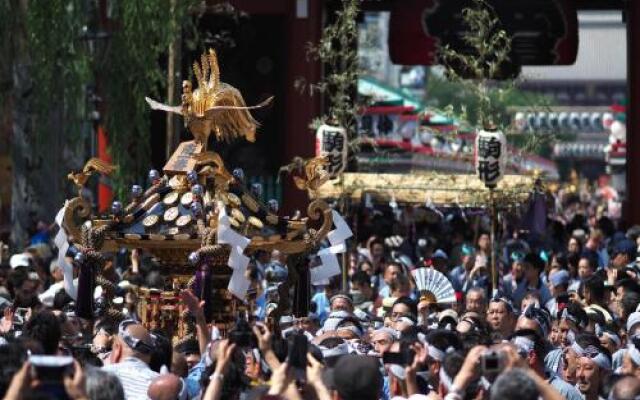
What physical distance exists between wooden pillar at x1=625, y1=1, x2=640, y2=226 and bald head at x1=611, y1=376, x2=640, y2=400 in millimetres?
19587

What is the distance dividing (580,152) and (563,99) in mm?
2573

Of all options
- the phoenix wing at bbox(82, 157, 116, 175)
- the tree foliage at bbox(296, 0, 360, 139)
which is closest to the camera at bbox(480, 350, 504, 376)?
the phoenix wing at bbox(82, 157, 116, 175)

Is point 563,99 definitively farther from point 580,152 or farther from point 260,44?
point 260,44

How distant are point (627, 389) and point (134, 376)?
8.17 feet

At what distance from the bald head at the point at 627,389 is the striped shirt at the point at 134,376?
7.36 ft

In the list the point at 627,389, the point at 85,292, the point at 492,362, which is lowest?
the point at 627,389

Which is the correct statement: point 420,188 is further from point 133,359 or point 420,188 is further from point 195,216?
point 133,359

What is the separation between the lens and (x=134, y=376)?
970 centimetres

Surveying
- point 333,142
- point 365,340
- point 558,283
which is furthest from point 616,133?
point 365,340

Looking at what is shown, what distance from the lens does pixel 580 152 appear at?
8925 centimetres

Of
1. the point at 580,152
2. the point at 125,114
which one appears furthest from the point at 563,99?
the point at 125,114

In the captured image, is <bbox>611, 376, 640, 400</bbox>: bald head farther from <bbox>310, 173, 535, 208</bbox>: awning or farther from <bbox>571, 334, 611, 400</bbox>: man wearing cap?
<bbox>310, 173, 535, 208</bbox>: awning

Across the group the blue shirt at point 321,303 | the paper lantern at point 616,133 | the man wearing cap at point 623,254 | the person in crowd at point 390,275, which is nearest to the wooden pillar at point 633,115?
the man wearing cap at point 623,254

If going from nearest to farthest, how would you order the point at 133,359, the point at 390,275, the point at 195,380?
1. the point at 133,359
2. the point at 195,380
3. the point at 390,275
